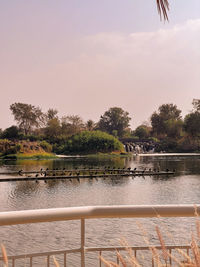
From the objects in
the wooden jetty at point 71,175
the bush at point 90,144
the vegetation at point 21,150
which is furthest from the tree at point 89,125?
the wooden jetty at point 71,175

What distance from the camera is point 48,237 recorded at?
8.96m

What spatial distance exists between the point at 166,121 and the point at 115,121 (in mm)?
22811

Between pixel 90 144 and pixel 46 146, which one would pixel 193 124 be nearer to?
pixel 90 144

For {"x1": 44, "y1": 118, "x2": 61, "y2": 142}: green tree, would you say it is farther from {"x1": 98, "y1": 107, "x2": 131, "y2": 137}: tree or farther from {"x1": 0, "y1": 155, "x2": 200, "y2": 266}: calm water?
{"x1": 0, "y1": 155, "x2": 200, "y2": 266}: calm water

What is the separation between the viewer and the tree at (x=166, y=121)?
7094 cm

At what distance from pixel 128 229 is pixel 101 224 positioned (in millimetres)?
905

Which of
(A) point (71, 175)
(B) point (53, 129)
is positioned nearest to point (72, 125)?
(B) point (53, 129)

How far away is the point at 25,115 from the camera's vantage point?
228 ft

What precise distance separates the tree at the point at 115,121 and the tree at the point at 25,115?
89.1 feet

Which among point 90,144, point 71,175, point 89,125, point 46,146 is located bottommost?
point 71,175

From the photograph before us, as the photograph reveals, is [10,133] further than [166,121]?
No

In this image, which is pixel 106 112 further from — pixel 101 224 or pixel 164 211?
pixel 164 211

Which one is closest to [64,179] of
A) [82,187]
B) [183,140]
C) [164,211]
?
[82,187]

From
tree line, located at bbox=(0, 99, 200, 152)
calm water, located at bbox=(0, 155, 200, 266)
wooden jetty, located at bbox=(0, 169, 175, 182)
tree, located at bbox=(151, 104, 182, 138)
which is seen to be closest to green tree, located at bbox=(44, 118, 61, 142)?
tree line, located at bbox=(0, 99, 200, 152)
